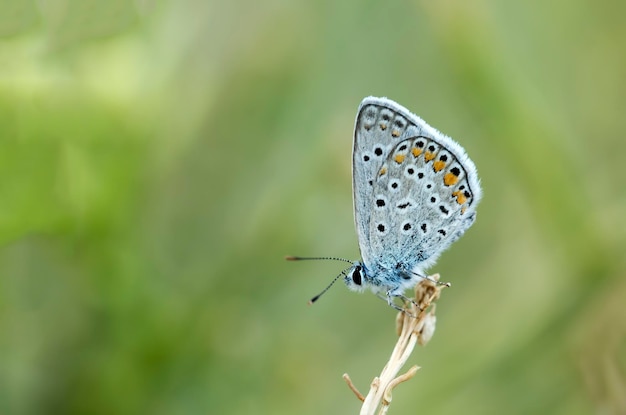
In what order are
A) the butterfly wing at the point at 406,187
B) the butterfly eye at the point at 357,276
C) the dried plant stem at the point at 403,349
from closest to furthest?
the dried plant stem at the point at 403,349
the butterfly wing at the point at 406,187
the butterfly eye at the point at 357,276

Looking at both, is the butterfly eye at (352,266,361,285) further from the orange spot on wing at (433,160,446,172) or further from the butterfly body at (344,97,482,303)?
the orange spot on wing at (433,160,446,172)

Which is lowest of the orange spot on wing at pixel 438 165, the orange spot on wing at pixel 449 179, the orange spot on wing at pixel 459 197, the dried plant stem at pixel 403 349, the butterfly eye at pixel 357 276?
the butterfly eye at pixel 357 276

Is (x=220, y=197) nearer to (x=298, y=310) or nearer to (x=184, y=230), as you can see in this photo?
(x=184, y=230)

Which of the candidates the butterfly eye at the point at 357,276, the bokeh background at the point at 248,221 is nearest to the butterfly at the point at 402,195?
the butterfly eye at the point at 357,276

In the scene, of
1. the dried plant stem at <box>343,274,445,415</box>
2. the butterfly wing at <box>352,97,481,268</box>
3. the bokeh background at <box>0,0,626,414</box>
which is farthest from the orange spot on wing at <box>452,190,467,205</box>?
the dried plant stem at <box>343,274,445,415</box>

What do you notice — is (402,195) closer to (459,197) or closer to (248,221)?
(459,197)

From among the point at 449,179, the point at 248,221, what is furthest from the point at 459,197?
the point at 248,221

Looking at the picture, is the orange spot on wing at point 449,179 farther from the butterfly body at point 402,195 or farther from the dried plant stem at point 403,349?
the dried plant stem at point 403,349
